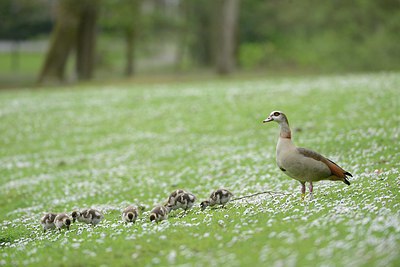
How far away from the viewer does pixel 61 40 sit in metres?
54.7

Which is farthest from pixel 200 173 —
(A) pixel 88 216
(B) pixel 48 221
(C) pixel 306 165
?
(C) pixel 306 165

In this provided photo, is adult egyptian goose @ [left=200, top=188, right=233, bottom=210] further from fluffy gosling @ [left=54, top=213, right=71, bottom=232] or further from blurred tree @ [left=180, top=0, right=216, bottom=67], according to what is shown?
blurred tree @ [left=180, top=0, right=216, bottom=67]

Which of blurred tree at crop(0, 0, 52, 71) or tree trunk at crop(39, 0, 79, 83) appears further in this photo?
blurred tree at crop(0, 0, 52, 71)

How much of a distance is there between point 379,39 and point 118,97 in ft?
84.3

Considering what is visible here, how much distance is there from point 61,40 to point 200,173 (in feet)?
124

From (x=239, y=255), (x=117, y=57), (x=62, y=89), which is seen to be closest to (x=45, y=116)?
(x=62, y=89)

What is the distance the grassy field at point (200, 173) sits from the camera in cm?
1010

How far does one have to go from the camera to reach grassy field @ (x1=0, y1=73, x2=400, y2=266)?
10.1 m

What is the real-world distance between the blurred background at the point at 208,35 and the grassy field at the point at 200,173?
16.9 m

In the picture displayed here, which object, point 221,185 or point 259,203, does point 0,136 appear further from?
point 259,203

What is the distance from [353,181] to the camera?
15.0 metres

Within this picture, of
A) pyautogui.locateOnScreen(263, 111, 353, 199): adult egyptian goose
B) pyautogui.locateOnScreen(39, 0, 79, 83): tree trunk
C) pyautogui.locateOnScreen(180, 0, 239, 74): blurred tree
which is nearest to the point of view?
pyautogui.locateOnScreen(263, 111, 353, 199): adult egyptian goose

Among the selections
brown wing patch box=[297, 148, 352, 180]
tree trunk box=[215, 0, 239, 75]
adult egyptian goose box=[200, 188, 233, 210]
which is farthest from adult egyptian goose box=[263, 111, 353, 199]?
tree trunk box=[215, 0, 239, 75]

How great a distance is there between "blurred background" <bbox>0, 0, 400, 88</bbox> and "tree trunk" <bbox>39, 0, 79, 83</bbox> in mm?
91
